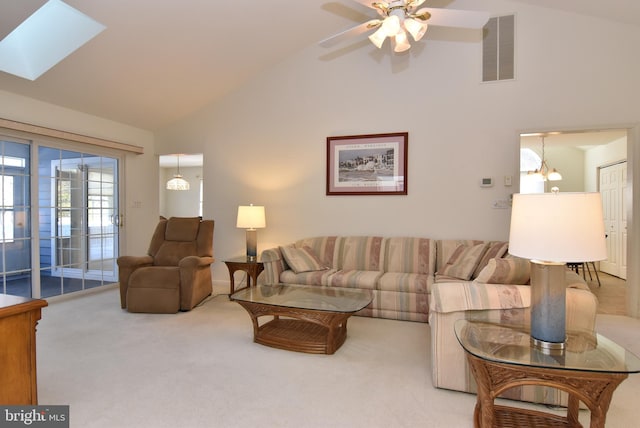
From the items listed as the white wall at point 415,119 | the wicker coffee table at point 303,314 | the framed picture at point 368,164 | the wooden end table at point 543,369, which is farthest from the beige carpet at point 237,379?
the framed picture at point 368,164

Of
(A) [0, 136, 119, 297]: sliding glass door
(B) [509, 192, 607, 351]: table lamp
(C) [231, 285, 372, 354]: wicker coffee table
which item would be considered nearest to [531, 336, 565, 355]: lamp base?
(B) [509, 192, 607, 351]: table lamp

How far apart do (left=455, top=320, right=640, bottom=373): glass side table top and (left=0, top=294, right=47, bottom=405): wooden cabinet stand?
6.67 ft

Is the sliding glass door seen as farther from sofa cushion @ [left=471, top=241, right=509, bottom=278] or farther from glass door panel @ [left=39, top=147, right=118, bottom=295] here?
sofa cushion @ [left=471, top=241, right=509, bottom=278]

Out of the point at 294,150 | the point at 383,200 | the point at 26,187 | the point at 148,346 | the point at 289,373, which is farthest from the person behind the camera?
the point at 294,150

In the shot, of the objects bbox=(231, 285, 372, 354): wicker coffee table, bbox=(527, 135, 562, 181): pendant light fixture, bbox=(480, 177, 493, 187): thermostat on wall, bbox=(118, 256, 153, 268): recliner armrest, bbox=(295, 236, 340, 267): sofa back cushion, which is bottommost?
bbox=(231, 285, 372, 354): wicker coffee table

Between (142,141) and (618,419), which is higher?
(142,141)

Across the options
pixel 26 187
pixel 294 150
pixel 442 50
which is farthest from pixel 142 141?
pixel 442 50

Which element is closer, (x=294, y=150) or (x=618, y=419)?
(x=618, y=419)

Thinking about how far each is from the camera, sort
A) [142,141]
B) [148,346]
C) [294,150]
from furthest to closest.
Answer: [142,141] → [294,150] → [148,346]

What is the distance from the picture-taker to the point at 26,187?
13.0 feet

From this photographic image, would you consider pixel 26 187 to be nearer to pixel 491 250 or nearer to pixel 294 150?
pixel 294 150

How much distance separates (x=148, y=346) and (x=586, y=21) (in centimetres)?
523

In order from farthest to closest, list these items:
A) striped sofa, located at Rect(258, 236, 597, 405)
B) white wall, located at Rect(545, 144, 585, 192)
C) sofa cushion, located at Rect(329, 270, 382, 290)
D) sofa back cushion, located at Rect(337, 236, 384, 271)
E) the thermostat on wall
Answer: white wall, located at Rect(545, 144, 585, 192) < sofa back cushion, located at Rect(337, 236, 384, 271) < the thermostat on wall < sofa cushion, located at Rect(329, 270, 382, 290) < striped sofa, located at Rect(258, 236, 597, 405)

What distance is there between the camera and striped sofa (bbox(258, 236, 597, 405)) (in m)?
2.07
